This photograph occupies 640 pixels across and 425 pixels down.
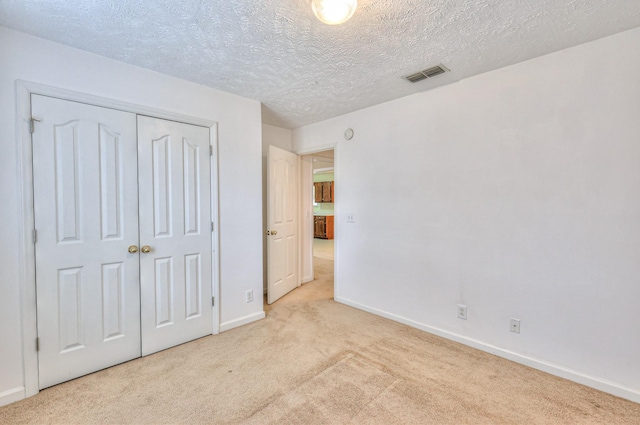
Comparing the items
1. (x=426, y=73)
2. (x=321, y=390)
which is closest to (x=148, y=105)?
(x=426, y=73)

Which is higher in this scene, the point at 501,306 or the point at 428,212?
the point at 428,212

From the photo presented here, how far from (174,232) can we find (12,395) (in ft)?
4.57

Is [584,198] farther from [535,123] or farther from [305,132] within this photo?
[305,132]

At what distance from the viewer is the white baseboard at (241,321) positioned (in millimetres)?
2730

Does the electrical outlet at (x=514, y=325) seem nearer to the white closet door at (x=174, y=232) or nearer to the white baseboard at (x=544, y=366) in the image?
the white baseboard at (x=544, y=366)

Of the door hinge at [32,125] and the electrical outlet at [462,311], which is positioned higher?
the door hinge at [32,125]

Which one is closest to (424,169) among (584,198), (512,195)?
(512,195)

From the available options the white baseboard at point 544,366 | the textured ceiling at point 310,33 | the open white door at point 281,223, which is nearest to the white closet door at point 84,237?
the textured ceiling at point 310,33

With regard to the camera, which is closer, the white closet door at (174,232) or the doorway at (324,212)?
the white closet door at (174,232)

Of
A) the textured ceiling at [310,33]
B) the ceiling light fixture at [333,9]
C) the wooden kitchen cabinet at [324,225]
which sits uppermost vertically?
the textured ceiling at [310,33]

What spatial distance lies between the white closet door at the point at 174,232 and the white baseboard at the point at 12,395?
690 mm

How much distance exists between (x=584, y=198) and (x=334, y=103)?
2.32m

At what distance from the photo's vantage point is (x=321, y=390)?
6.06 feet

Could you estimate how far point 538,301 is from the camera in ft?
6.89
